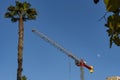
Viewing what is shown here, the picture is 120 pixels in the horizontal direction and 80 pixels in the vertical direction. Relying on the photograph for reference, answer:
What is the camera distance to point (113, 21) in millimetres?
1872

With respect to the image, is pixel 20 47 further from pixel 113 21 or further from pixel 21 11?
pixel 113 21

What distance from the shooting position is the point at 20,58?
160 ft

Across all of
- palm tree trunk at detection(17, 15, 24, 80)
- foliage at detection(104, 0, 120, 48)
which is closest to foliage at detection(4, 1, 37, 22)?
palm tree trunk at detection(17, 15, 24, 80)

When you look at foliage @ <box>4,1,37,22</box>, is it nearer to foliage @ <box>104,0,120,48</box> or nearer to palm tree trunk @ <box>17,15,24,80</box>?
palm tree trunk @ <box>17,15,24,80</box>

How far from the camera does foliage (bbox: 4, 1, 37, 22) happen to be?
59.0m

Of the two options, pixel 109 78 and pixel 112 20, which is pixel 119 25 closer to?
pixel 112 20

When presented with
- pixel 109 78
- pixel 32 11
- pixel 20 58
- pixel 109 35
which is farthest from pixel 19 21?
pixel 109 78

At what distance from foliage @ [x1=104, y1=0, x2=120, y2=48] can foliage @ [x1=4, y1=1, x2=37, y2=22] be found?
5687 centimetres

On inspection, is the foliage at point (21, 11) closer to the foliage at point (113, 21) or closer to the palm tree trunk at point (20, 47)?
the palm tree trunk at point (20, 47)

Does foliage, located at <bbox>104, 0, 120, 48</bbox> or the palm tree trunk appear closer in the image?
foliage, located at <bbox>104, 0, 120, 48</bbox>

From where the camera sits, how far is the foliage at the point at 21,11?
5900 cm

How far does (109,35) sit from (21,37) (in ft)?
167

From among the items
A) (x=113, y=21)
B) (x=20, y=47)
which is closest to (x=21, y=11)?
(x=20, y=47)

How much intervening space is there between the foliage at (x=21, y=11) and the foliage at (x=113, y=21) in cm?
5687
